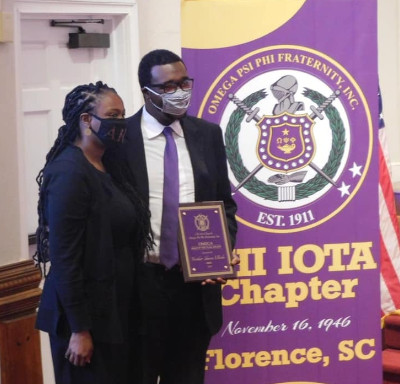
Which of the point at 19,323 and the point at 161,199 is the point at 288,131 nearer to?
the point at 161,199

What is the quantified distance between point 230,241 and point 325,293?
27.7 inches

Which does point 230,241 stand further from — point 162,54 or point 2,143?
point 2,143

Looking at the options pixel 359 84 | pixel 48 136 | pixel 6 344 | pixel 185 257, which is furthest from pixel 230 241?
pixel 48 136

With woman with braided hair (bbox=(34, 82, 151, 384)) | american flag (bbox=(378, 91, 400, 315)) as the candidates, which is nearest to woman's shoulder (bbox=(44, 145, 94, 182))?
woman with braided hair (bbox=(34, 82, 151, 384))

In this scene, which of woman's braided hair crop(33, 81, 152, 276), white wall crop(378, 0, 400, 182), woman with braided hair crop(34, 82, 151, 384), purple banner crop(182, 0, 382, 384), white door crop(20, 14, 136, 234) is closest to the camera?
woman with braided hair crop(34, 82, 151, 384)

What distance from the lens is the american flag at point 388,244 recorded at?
3.84 meters

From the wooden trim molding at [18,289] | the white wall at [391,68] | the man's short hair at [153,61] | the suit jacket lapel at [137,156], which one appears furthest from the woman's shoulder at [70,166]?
the white wall at [391,68]

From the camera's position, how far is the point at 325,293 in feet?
10.5

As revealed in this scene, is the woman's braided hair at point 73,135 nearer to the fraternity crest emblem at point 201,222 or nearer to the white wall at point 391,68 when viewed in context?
the fraternity crest emblem at point 201,222

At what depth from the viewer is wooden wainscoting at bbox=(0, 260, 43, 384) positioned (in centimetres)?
321

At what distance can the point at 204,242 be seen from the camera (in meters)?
2.56

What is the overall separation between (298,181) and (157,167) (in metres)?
0.75

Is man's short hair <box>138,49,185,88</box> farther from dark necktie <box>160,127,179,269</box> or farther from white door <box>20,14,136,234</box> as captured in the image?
white door <box>20,14,136,234</box>

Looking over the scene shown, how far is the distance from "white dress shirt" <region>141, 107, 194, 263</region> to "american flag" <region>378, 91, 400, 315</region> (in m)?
1.52
